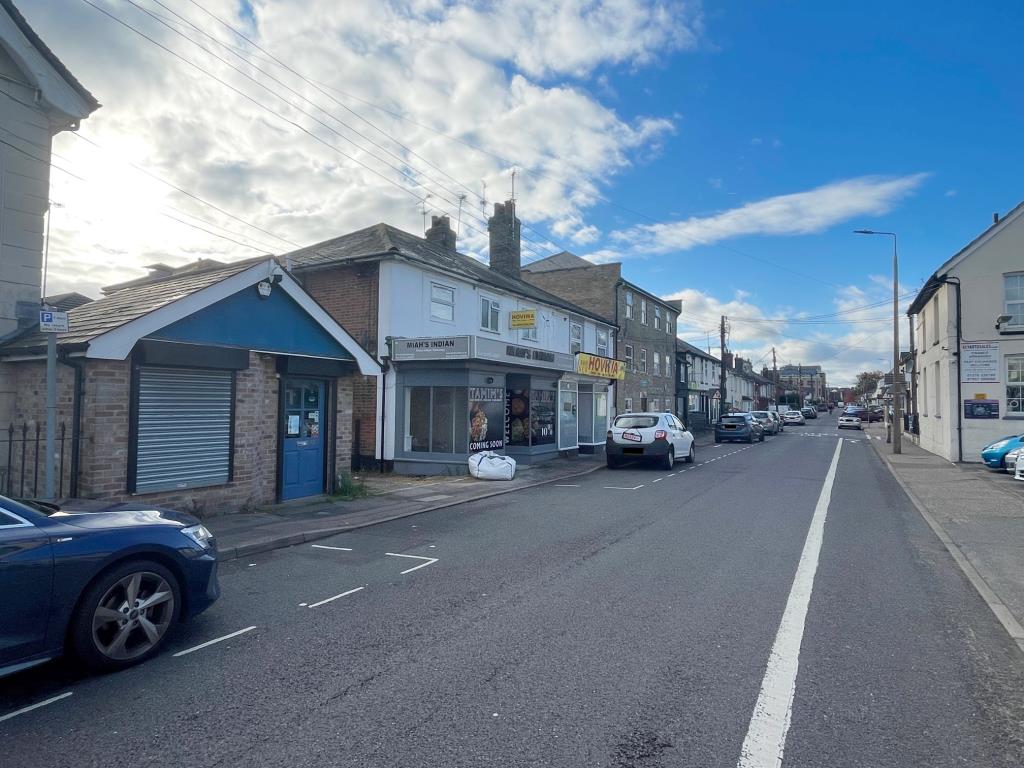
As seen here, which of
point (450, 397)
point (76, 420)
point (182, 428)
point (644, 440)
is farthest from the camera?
point (644, 440)

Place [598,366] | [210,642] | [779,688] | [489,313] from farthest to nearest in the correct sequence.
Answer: [598,366], [489,313], [210,642], [779,688]

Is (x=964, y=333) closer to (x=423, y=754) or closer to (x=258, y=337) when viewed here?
(x=258, y=337)

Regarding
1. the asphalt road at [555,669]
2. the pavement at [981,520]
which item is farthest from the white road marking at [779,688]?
the pavement at [981,520]

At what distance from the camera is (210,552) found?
16.4ft

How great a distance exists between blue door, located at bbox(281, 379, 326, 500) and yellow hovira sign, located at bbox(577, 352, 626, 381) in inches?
462

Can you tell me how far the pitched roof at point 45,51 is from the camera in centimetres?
927

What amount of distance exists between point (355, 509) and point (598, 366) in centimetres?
1438

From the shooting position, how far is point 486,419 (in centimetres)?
1711

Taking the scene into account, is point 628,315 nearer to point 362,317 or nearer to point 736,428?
point 736,428

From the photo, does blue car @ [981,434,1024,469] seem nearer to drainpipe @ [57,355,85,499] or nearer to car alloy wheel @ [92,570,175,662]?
car alloy wheel @ [92,570,175,662]

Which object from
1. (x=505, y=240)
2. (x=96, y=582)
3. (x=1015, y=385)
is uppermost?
(x=505, y=240)

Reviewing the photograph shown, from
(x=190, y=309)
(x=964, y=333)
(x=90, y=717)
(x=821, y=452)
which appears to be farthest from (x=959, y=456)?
(x=90, y=717)

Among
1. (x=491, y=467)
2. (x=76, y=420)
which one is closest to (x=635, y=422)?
(x=491, y=467)

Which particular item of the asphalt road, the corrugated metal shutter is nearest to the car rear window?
the asphalt road
